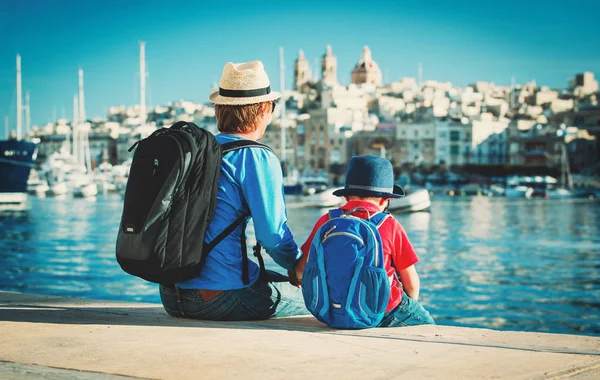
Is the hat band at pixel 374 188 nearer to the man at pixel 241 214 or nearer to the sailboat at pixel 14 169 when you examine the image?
the man at pixel 241 214

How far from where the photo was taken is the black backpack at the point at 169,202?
3.68 metres

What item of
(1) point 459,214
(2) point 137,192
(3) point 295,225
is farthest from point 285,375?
(1) point 459,214

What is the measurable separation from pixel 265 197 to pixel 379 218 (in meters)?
0.48

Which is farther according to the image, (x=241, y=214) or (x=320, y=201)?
(x=320, y=201)

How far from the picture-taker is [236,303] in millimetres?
4012

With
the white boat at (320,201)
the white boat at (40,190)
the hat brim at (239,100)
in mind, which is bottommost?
the white boat at (40,190)

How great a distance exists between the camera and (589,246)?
2556 cm

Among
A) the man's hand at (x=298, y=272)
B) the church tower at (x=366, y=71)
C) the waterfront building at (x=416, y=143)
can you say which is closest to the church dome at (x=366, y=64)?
the church tower at (x=366, y=71)

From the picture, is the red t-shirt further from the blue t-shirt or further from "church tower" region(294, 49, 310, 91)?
"church tower" region(294, 49, 310, 91)

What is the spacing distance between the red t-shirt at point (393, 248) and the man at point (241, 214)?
0.22 metres

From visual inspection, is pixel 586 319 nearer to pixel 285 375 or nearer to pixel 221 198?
pixel 221 198

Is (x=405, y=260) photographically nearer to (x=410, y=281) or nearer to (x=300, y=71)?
(x=410, y=281)

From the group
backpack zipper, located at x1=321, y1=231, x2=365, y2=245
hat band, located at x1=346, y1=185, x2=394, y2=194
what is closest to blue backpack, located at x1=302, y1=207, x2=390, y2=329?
backpack zipper, located at x1=321, y1=231, x2=365, y2=245

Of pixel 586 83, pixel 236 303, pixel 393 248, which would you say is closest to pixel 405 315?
pixel 393 248
